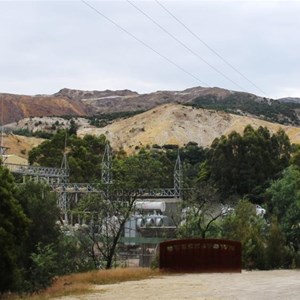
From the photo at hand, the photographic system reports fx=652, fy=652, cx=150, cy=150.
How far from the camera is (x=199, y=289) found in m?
19.3

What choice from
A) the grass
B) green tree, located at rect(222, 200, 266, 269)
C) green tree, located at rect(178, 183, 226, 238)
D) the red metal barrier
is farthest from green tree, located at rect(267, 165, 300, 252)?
the grass

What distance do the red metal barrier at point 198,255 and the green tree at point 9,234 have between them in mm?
5894

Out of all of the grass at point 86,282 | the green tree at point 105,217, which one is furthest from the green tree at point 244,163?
the grass at point 86,282

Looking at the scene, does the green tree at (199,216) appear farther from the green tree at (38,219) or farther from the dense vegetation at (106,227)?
the green tree at (38,219)

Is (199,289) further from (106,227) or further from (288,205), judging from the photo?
(288,205)

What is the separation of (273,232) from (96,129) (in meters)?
132

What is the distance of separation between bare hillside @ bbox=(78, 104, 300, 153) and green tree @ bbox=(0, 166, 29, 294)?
108 metres

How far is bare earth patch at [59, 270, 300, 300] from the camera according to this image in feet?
57.1

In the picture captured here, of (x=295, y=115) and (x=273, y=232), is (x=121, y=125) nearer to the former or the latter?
(x=295, y=115)

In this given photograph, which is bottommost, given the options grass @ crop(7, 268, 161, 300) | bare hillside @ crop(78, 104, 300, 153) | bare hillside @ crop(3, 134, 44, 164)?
grass @ crop(7, 268, 161, 300)

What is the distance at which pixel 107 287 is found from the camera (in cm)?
2044

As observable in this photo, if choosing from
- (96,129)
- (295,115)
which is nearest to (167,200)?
(96,129)

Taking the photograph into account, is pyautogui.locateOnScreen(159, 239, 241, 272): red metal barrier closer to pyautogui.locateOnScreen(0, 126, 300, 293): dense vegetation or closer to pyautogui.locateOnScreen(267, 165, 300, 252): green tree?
pyautogui.locateOnScreen(0, 126, 300, 293): dense vegetation

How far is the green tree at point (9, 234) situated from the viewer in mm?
24547
